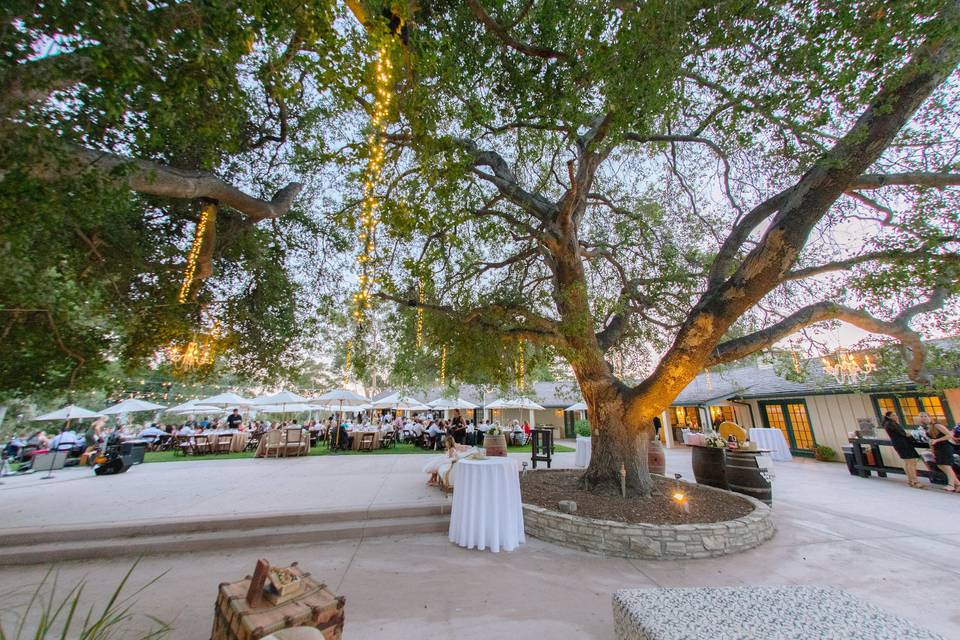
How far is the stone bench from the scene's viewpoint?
1902 mm

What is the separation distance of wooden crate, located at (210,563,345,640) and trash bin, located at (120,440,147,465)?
1118 centimetres

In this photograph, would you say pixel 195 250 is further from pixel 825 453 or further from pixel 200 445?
pixel 825 453

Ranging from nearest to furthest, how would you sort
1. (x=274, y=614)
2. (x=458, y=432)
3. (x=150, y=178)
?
(x=274, y=614)
(x=150, y=178)
(x=458, y=432)

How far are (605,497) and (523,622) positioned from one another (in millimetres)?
3118

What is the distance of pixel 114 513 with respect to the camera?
5.65 m

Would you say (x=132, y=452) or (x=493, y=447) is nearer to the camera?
(x=493, y=447)

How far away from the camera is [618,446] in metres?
5.92

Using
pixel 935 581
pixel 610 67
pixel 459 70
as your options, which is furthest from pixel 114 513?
pixel 935 581

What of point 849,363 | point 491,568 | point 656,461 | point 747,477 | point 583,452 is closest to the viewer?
point 491,568

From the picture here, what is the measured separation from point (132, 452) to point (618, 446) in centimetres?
1344

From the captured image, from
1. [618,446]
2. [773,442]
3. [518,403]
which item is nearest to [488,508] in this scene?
[618,446]

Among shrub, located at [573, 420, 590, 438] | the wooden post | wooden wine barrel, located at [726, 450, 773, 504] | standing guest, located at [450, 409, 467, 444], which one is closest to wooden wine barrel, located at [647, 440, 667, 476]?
wooden wine barrel, located at [726, 450, 773, 504]

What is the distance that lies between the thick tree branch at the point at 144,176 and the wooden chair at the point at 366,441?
11300 millimetres

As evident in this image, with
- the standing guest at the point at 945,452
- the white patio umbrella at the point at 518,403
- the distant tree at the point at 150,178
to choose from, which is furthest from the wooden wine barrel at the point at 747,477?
the white patio umbrella at the point at 518,403
